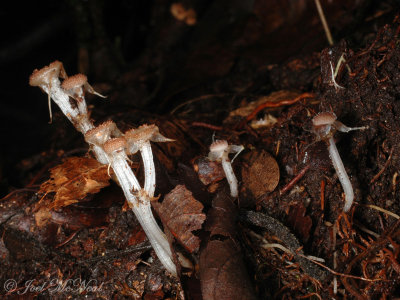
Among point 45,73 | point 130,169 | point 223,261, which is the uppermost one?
point 45,73

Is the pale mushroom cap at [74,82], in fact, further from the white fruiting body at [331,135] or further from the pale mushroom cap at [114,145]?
the white fruiting body at [331,135]

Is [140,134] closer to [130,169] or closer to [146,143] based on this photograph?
[146,143]

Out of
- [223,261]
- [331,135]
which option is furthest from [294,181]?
[223,261]

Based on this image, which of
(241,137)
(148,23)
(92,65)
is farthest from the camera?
(148,23)

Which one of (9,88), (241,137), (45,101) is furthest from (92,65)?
(241,137)

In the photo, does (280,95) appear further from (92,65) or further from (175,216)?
(92,65)
